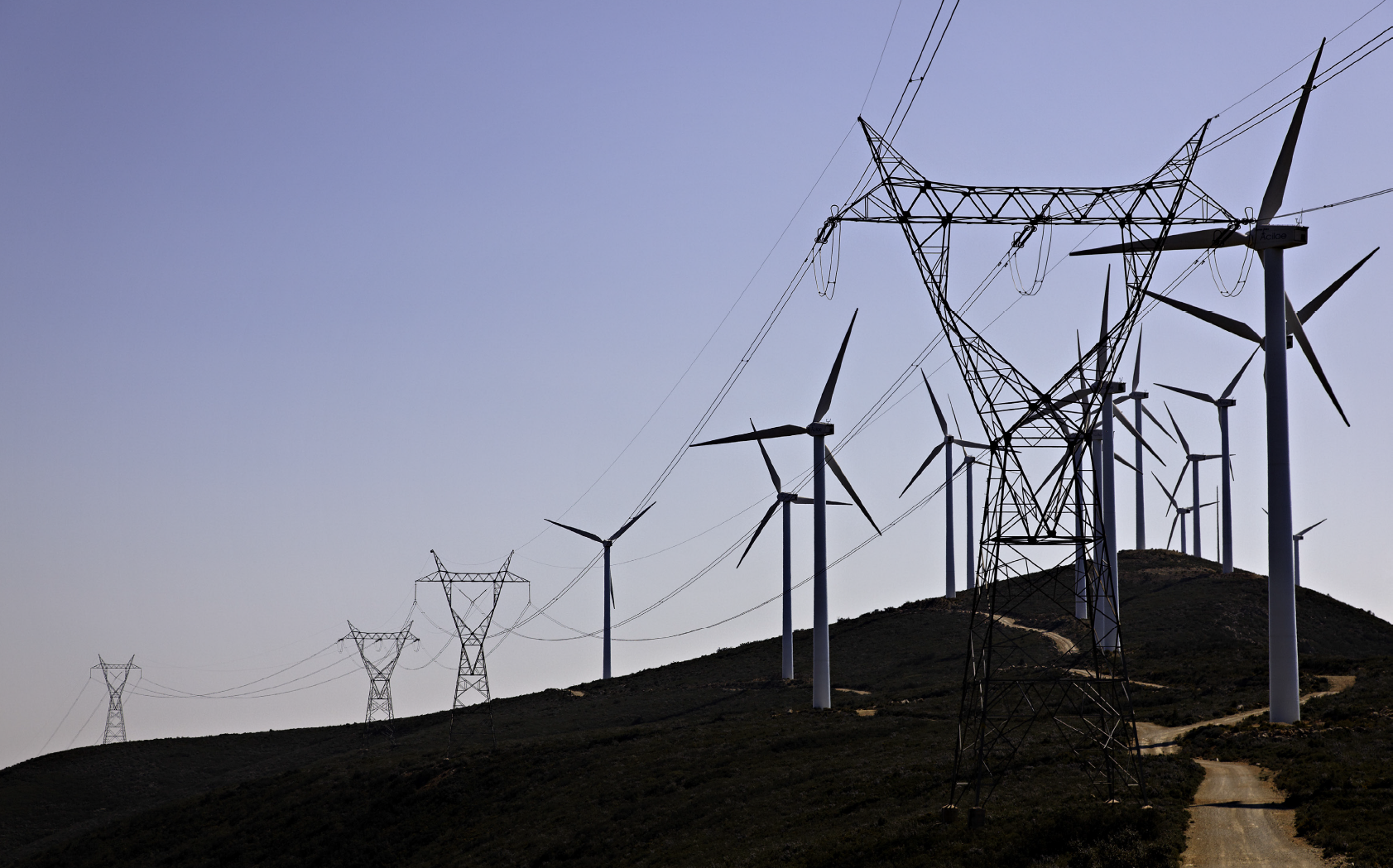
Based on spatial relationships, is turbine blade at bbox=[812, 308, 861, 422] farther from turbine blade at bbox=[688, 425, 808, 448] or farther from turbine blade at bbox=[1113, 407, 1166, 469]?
turbine blade at bbox=[1113, 407, 1166, 469]

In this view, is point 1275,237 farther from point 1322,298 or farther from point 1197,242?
point 1322,298

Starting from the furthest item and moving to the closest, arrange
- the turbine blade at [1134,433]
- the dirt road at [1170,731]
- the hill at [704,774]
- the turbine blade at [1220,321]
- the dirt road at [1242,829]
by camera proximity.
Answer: the turbine blade at [1134,433] → the turbine blade at [1220,321] → the dirt road at [1170,731] → the hill at [704,774] → the dirt road at [1242,829]

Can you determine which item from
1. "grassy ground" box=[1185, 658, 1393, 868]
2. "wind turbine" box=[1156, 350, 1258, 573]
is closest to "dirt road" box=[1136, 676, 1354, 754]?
"grassy ground" box=[1185, 658, 1393, 868]

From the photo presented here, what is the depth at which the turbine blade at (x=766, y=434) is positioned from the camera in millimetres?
76562

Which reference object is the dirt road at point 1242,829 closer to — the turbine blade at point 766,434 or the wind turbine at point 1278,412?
the wind turbine at point 1278,412

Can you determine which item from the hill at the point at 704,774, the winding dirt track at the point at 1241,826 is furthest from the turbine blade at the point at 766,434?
the winding dirt track at the point at 1241,826

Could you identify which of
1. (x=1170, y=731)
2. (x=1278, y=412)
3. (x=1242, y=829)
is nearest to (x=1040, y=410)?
(x=1242, y=829)

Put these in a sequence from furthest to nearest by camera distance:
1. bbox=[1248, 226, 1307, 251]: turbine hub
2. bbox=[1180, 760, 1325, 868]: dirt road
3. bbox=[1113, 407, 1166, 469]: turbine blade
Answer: bbox=[1113, 407, 1166, 469]: turbine blade < bbox=[1248, 226, 1307, 251]: turbine hub < bbox=[1180, 760, 1325, 868]: dirt road

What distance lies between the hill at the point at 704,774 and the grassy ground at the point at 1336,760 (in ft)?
11.0

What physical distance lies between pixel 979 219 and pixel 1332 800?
19.1m

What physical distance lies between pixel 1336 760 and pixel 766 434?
46.0 m

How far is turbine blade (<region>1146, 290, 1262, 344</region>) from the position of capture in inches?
2324

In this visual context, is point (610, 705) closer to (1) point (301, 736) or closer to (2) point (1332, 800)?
(1) point (301, 736)

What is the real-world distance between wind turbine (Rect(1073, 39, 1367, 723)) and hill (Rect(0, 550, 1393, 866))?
918 centimetres
